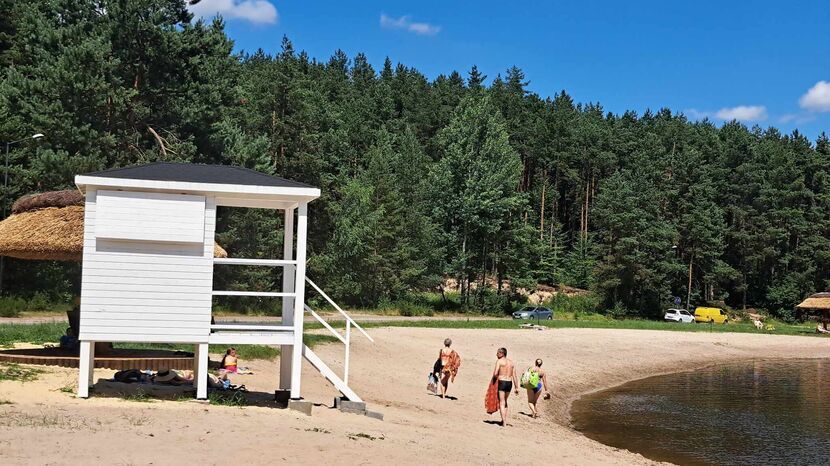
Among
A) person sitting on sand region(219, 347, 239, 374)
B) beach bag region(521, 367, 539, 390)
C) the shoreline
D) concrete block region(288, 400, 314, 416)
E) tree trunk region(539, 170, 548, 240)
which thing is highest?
tree trunk region(539, 170, 548, 240)

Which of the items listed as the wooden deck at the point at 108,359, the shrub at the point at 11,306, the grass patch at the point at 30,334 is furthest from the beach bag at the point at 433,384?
the shrub at the point at 11,306

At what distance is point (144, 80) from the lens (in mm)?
40094

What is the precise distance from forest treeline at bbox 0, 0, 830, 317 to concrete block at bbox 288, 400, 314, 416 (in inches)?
952

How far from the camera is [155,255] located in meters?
14.5

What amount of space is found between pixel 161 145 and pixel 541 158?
62.6m

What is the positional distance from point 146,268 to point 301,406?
3.75 meters

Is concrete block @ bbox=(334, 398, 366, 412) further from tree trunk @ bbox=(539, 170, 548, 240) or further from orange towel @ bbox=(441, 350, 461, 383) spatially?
tree trunk @ bbox=(539, 170, 548, 240)

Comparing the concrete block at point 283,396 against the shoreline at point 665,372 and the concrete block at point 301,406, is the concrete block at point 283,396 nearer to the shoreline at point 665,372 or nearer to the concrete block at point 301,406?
the concrete block at point 301,406

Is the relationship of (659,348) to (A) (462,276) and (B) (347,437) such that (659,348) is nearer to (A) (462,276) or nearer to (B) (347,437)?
(A) (462,276)

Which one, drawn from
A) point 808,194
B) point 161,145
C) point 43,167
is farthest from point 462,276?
point 808,194

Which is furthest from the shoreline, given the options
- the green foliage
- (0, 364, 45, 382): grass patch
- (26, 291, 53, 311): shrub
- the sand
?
(26, 291, 53, 311): shrub

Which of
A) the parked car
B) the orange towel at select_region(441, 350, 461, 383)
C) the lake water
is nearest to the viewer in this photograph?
the lake water

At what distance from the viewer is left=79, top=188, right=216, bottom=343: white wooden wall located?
14.2 m

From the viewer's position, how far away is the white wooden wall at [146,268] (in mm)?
14188
